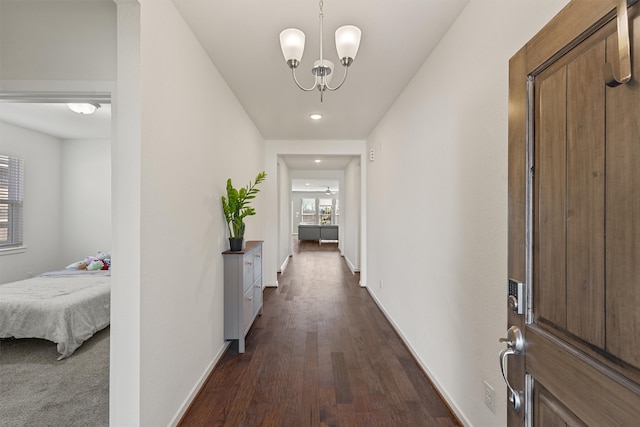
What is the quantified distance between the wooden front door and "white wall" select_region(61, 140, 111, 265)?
233 inches

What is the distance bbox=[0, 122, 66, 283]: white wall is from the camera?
429cm

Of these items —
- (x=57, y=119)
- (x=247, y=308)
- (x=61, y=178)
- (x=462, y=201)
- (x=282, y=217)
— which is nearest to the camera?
(x=462, y=201)

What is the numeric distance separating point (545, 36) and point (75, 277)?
4.77m

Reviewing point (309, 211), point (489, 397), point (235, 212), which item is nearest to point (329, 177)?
point (235, 212)

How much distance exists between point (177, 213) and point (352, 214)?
17.6ft

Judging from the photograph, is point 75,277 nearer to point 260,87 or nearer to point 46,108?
point 46,108

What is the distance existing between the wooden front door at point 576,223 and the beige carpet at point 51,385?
96.5 inches

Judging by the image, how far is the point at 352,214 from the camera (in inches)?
273

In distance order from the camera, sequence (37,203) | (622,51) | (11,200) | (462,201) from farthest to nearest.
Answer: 1. (37,203)
2. (11,200)
3. (462,201)
4. (622,51)

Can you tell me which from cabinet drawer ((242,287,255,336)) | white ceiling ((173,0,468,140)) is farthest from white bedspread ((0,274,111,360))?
white ceiling ((173,0,468,140))

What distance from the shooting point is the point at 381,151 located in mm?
3904

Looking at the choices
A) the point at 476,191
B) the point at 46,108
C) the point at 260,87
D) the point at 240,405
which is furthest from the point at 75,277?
the point at 476,191

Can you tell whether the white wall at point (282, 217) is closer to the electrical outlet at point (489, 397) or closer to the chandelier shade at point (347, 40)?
the chandelier shade at point (347, 40)

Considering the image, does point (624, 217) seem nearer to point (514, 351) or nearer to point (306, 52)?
point (514, 351)
